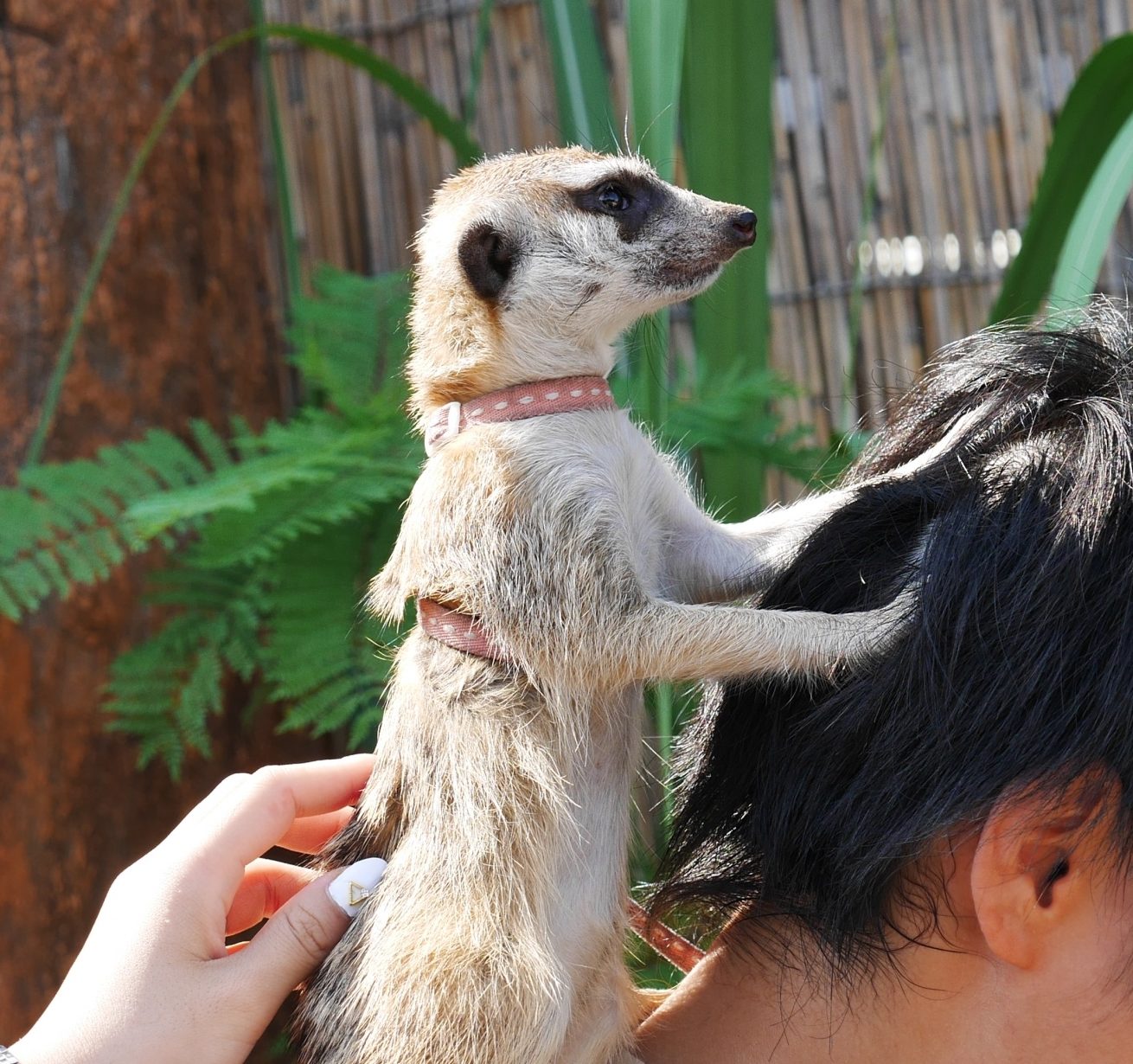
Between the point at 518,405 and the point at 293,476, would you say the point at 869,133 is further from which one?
the point at 518,405

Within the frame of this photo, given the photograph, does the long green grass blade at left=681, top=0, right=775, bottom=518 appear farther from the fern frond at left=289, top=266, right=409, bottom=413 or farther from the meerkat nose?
the fern frond at left=289, top=266, right=409, bottom=413

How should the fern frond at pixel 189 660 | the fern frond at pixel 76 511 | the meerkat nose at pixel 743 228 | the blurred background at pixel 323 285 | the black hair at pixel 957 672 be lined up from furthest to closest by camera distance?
1. the fern frond at pixel 189 660
2. the fern frond at pixel 76 511
3. the blurred background at pixel 323 285
4. the meerkat nose at pixel 743 228
5. the black hair at pixel 957 672

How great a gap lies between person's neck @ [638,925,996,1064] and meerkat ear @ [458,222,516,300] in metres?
0.54

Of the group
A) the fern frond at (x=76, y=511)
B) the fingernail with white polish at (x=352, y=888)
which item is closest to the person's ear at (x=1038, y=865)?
the fingernail with white polish at (x=352, y=888)

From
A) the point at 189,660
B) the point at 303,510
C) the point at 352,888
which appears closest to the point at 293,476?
the point at 303,510

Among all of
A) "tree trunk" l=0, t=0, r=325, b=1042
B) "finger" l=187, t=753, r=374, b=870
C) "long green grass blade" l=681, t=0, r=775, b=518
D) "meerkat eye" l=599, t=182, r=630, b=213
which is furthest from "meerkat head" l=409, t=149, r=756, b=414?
"tree trunk" l=0, t=0, r=325, b=1042

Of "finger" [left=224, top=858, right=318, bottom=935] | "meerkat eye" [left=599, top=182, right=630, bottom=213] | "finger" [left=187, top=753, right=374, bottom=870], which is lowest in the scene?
"finger" [left=224, top=858, right=318, bottom=935]

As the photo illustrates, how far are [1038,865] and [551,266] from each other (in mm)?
604

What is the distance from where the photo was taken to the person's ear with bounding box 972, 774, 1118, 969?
0.69 meters

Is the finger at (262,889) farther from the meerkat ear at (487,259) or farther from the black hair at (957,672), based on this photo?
the meerkat ear at (487,259)

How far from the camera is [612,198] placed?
1056 mm

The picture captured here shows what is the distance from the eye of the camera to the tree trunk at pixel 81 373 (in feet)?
6.66

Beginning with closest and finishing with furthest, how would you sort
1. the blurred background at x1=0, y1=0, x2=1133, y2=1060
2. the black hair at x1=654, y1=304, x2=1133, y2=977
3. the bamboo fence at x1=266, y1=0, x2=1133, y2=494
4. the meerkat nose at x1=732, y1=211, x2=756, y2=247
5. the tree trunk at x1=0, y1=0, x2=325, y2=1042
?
the black hair at x1=654, y1=304, x2=1133, y2=977 → the meerkat nose at x1=732, y1=211, x2=756, y2=247 → the blurred background at x1=0, y1=0, x2=1133, y2=1060 → the tree trunk at x1=0, y1=0, x2=325, y2=1042 → the bamboo fence at x1=266, y1=0, x2=1133, y2=494

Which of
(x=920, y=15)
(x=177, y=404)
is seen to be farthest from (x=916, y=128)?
(x=177, y=404)
